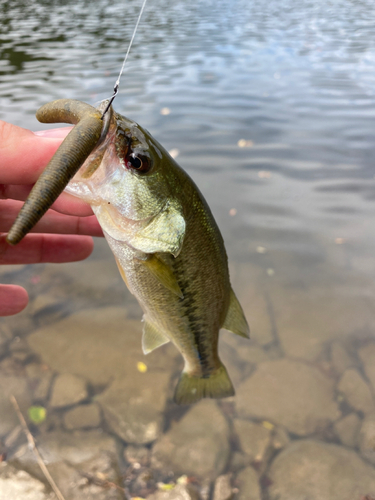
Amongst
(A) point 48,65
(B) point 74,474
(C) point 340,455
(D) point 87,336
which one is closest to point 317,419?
(C) point 340,455

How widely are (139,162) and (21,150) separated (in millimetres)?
675

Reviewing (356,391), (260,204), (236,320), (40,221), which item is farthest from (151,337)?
(260,204)

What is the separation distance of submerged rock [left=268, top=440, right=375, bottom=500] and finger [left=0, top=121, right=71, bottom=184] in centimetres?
361

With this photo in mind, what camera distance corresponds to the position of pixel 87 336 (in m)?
4.81

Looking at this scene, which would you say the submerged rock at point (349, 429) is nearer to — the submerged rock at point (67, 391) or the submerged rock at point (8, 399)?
the submerged rock at point (67, 391)

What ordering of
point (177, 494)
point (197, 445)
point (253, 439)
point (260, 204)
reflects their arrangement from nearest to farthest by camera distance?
point (177, 494) → point (197, 445) → point (253, 439) → point (260, 204)

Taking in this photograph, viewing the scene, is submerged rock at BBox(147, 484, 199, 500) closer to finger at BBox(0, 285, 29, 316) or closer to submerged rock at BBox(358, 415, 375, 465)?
submerged rock at BBox(358, 415, 375, 465)

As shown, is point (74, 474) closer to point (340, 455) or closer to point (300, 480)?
point (300, 480)

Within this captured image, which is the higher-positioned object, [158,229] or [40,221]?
[158,229]

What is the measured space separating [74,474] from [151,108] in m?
9.21

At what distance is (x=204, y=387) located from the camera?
10.0ft

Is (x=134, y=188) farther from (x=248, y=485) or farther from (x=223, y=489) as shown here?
(x=248, y=485)

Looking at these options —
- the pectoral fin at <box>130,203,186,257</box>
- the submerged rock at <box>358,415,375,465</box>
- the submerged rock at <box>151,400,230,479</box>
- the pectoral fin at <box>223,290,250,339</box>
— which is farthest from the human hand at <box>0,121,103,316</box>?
the submerged rock at <box>358,415,375,465</box>

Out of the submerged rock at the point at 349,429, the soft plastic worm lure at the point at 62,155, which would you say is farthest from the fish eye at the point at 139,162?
the submerged rock at the point at 349,429
